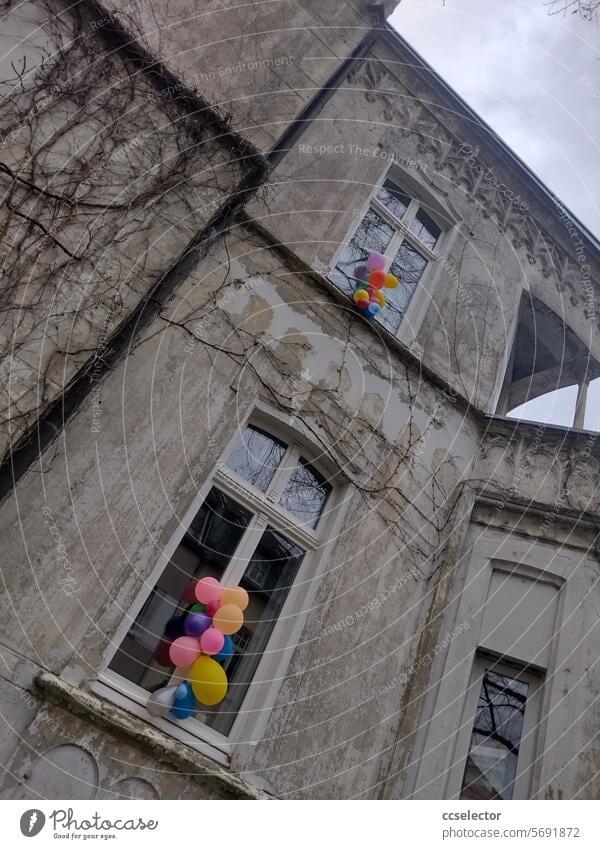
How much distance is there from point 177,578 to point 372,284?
348cm

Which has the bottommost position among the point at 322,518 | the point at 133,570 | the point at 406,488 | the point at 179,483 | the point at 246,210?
the point at 133,570

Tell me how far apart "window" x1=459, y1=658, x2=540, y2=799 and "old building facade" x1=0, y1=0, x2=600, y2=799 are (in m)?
0.02

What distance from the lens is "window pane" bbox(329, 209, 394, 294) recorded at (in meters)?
A: 7.15

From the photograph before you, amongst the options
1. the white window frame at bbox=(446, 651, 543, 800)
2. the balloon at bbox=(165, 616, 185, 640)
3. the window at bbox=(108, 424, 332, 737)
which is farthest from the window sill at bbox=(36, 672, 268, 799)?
the white window frame at bbox=(446, 651, 543, 800)

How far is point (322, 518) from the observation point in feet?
20.0

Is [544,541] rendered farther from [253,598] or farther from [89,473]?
[89,473]

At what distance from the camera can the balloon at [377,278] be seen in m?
7.01

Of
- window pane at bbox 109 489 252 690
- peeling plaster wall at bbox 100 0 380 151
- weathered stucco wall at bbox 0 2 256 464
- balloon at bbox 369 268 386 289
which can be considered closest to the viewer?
weathered stucco wall at bbox 0 2 256 464

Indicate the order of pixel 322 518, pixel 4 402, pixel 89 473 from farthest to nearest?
pixel 322 518 → pixel 89 473 → pixel 4 402

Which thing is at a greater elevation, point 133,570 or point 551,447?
point 551,447

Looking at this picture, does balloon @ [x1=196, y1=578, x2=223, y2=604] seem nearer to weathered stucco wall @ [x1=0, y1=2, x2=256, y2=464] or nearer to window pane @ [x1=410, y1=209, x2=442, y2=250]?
weathered stucco wall @ [x1=0, y1=2, x2=256, y2=464]

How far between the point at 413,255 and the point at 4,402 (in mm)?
5319

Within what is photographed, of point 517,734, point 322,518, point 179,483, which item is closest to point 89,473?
point 179,483

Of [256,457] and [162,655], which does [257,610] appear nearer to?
[162,655]
